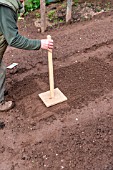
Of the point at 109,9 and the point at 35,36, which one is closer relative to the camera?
the point at 35,36

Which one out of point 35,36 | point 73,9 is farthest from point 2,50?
point 73,9

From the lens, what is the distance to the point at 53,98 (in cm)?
394

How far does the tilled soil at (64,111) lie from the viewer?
319 cm

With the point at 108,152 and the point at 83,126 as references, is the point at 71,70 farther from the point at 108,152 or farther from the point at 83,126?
the point at 108,152

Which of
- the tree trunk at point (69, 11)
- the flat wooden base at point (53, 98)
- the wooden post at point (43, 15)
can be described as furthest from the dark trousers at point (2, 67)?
the tree trunk at point (69, 11)

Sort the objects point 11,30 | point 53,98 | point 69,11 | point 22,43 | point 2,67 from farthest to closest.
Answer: point 69,11
point 53,98
point 2,67
point 22,43
point 11,30

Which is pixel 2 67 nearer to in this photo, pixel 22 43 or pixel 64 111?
pixel 22 43

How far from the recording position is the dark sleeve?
3.05 m

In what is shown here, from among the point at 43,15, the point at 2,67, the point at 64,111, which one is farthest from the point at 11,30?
the point at 43,15

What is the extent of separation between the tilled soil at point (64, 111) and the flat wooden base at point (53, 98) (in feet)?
0.22

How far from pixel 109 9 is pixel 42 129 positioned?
3962 millimetres

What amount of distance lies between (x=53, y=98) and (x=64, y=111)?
0.26 metres

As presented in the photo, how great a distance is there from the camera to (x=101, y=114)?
12.3ft

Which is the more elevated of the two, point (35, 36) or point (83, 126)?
Answer: point (35, 36)
